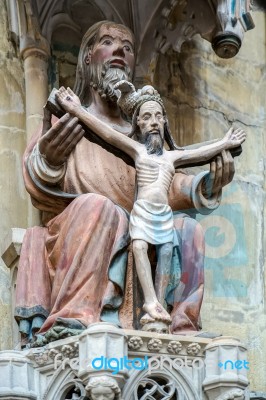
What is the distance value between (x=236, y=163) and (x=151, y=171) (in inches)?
57.4

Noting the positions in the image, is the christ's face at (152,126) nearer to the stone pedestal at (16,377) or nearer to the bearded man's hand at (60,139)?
the bearded man's hand at (60,139)

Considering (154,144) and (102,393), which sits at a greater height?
(154,144)

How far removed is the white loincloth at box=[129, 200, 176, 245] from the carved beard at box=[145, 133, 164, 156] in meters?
0.29

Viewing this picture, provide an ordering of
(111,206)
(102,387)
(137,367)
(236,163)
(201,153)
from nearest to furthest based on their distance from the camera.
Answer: (102,387)
(137,367)
(111,206)
(201,153)
(236,163)

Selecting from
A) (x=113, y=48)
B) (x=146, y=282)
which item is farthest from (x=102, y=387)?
(x=113, y=48)

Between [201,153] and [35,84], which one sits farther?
[35,84]

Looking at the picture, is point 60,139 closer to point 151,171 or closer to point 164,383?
point 151,171

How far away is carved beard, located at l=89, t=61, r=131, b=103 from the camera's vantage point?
8.80m

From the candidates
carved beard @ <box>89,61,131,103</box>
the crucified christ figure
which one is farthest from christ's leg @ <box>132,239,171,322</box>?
carved beard @ <box>89,61,131,103</box>

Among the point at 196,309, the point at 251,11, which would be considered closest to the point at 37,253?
the point at 196,309

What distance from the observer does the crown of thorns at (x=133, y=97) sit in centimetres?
852

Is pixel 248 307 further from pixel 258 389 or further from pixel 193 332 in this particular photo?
pixel 193 332
